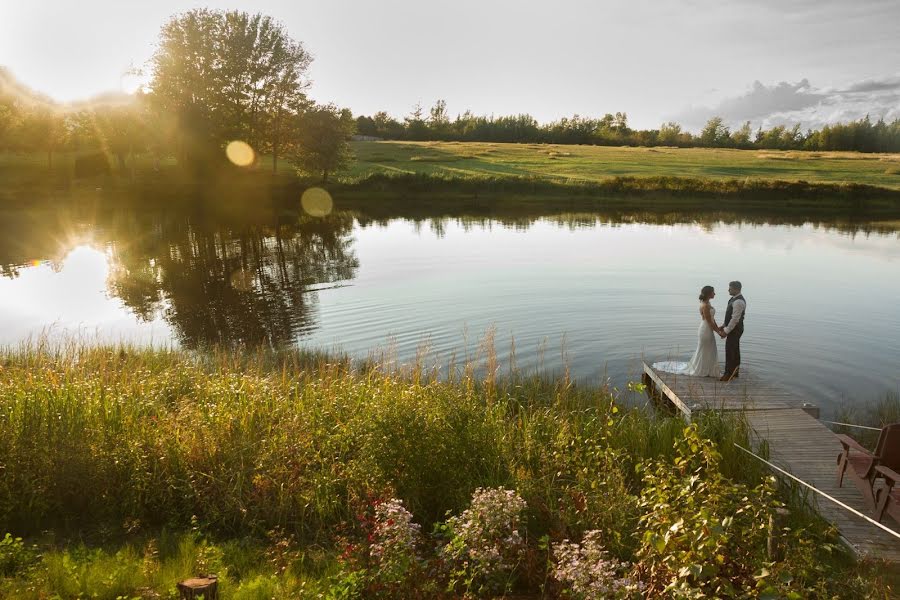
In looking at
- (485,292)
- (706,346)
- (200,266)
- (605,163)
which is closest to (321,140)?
(200,266)

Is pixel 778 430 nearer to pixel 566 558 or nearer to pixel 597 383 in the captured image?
pixel 597 383

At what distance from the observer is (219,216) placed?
57.7 m

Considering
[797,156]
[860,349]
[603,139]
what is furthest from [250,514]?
[603,139]

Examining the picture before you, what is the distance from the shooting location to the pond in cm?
1933

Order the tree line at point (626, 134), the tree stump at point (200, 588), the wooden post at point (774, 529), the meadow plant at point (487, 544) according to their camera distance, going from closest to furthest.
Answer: the wooden post at point (774, 529), the tree stump at point (200, 588), the meadow plant at point (487, 544), the tree line at point (626, 134)

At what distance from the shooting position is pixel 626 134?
14512 cm

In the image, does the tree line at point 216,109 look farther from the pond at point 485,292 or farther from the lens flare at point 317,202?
the pond at point 485,292

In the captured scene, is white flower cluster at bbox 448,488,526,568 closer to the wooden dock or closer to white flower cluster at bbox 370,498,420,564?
white flower cluster at bbox 370,498,420,564

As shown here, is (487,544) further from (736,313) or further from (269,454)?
(736,313)

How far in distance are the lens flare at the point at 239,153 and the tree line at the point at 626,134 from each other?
56680 millimetres

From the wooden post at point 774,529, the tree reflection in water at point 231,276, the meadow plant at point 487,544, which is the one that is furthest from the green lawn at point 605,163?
the meadow plant at point 487,544

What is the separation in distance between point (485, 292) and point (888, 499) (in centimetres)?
2045

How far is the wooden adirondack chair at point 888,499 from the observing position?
26.1 ft

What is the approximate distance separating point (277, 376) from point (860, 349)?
17365 millimetres
